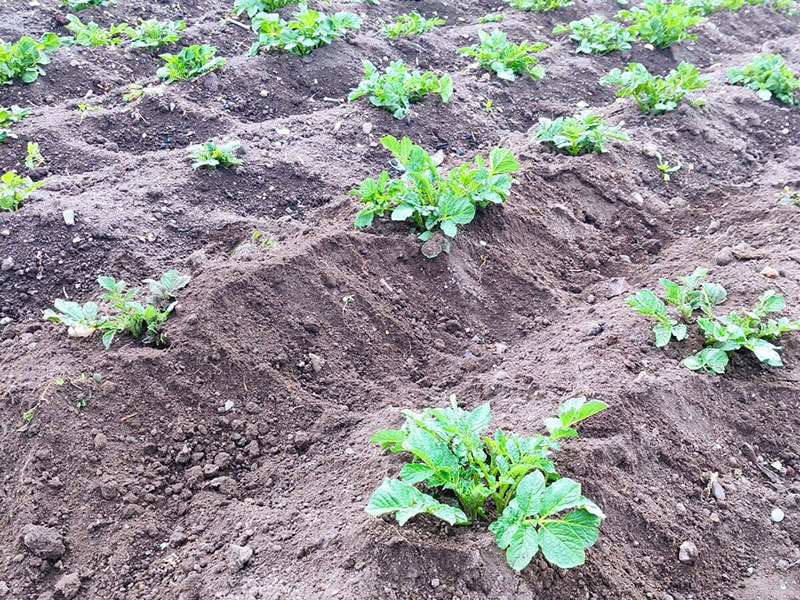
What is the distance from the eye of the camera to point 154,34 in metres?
5.91

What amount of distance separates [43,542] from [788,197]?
433 centimetres

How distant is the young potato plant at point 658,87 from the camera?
5.01 metres

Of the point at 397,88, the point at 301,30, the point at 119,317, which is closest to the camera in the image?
the point at 119,317

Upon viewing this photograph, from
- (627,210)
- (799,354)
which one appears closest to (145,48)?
(627,210)

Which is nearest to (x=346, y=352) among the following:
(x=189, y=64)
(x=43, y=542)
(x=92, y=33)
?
(x=43, y=542)

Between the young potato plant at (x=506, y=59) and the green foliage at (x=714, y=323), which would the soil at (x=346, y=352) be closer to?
the green foliage at (x=714, y=323)

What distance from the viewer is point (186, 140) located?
15.8 feet

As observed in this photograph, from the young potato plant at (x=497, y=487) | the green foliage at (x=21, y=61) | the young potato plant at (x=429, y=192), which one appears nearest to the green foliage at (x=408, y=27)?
the green foliage at (x=21, y=61)

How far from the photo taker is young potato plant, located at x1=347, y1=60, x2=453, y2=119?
4.89 metres

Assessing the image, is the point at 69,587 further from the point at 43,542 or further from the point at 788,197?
the point at 788,197

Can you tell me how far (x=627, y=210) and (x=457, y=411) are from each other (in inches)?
103

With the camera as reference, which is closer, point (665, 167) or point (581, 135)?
point (581, 135)

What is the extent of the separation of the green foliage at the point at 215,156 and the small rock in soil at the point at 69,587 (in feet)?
8.53

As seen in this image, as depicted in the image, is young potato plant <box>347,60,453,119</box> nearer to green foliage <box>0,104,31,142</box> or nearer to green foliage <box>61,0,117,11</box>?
green foliage <box>0,104,31,142</box>
